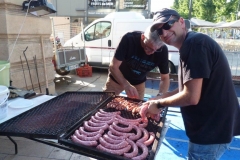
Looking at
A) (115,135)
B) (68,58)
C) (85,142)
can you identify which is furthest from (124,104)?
(68,58)

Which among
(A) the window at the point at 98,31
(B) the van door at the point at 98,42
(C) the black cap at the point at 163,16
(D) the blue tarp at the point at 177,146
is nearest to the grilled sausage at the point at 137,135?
(C) the black cap at the point at 163,16

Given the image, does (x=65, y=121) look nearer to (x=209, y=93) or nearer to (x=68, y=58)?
(x=209, y=93)

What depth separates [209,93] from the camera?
171 cm

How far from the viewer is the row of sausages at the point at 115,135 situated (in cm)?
167

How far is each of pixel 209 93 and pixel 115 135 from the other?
886 millimetres

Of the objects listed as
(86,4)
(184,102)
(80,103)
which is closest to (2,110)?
(80,103)

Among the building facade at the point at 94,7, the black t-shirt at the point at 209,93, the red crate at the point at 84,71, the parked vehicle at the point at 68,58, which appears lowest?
the red crate at the point at 84,71

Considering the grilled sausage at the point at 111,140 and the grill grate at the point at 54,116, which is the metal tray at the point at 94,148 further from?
the grilled sausage at the point at 111,140

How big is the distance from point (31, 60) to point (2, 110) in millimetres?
3048

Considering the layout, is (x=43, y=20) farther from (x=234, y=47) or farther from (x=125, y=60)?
(x=234, y=47)

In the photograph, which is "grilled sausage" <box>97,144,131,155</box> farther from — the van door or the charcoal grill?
the van door

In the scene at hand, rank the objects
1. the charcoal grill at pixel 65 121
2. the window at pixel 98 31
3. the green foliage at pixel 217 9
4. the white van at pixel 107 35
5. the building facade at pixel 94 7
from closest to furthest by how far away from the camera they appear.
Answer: the charcoal grill at pixel 65 121 < the white van at pixel 107 35 < the window at pixel 98 31 < the building facade at pixel 94 7 < the green foliage at pixel 217 9

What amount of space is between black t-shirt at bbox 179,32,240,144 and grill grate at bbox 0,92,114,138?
3.56 feet

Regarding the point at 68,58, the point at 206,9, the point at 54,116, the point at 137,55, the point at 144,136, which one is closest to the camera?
the point at 144,136
